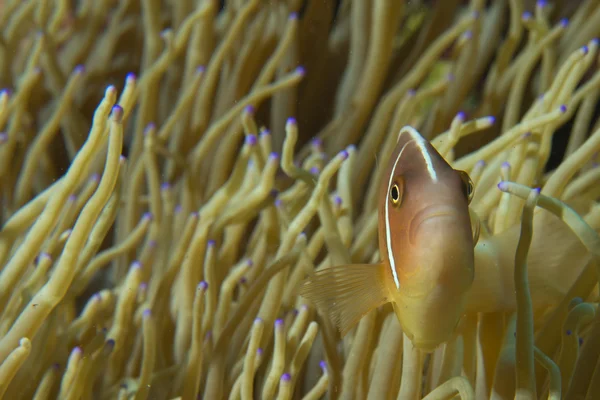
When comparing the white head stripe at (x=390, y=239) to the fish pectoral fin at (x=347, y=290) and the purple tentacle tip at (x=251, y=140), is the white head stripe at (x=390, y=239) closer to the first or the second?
the fish pectoral fin at (x=347, y=290)

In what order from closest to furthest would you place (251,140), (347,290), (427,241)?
(427,241), (347,290), (251,140)

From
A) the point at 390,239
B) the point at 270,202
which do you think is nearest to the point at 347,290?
the point at 390,239

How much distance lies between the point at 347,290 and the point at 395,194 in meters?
0.13

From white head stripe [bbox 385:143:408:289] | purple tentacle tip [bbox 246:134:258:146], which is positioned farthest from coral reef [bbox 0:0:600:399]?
white head stripe [bbox 385:143:408:289]

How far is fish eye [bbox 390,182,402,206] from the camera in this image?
1.61ft

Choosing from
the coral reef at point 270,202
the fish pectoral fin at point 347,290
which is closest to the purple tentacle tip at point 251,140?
the coral reef at point 270,202

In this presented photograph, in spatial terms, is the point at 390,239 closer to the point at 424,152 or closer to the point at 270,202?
the point at 424,152

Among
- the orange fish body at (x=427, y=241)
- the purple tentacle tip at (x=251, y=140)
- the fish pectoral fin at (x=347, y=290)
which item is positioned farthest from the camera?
Answer: the purple tentacle tip at (x=251, y=140)

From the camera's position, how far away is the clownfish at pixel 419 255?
45cm

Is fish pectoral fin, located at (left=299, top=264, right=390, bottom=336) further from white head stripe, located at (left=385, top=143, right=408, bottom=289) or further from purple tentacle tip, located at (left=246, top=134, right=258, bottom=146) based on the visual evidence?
purple tentacle tip, located at (left=246, top=134, right=258, bottom=146)

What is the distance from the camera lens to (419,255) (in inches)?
18.3

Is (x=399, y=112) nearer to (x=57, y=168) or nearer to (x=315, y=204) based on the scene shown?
(x=315, y=204)

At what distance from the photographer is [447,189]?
449 mm

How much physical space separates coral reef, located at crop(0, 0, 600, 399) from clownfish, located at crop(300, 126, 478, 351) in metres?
0.10
